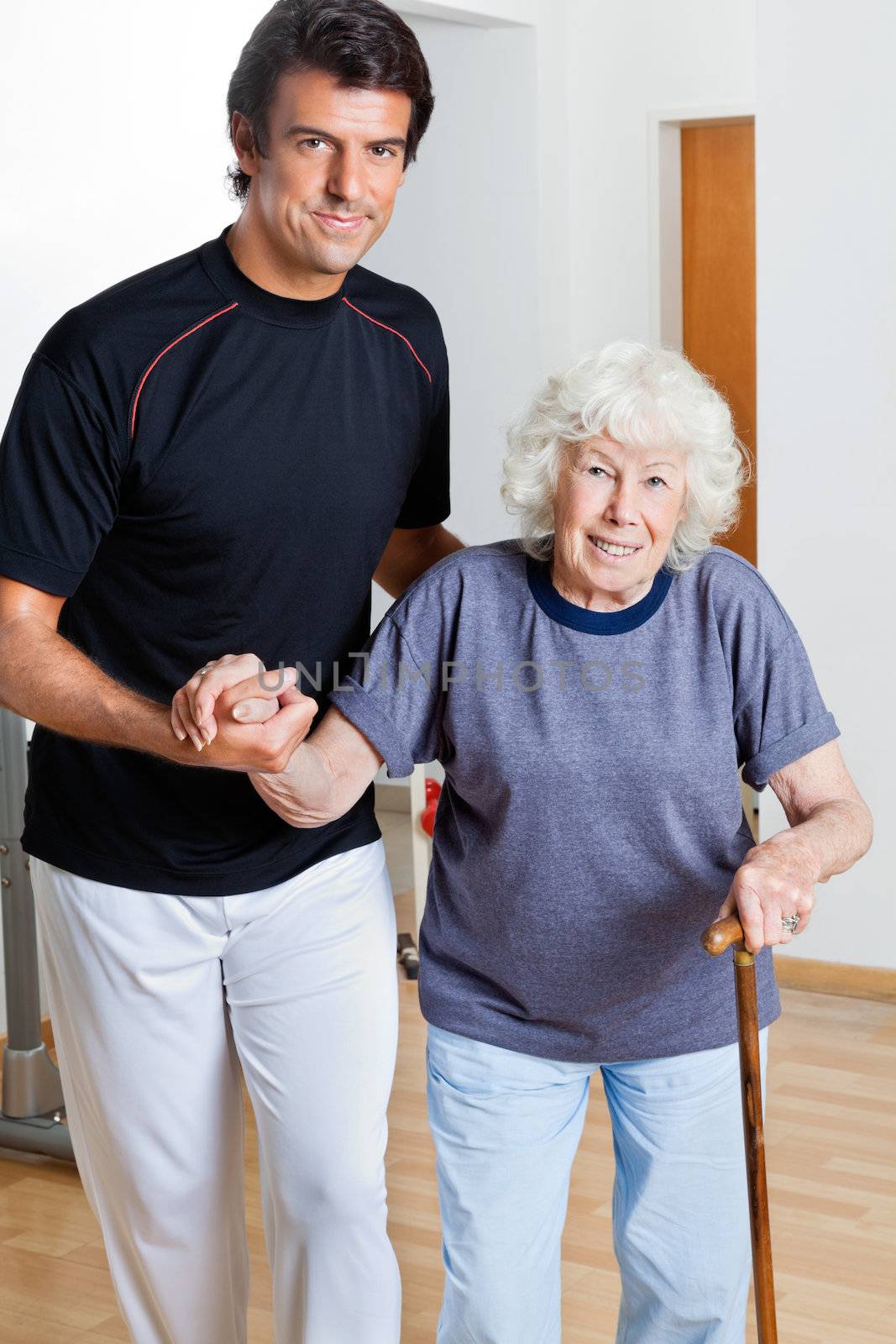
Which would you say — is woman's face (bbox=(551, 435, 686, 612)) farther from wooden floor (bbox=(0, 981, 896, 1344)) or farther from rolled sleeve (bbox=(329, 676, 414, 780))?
wooden floor (bbox=(0, 981, 896, 1344))

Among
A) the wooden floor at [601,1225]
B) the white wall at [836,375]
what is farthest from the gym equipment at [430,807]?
the white wall at [836,375]

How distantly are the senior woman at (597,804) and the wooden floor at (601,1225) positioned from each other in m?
0.81

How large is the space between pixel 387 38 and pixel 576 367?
1.30ft

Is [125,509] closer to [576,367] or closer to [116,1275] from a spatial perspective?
[576,367]

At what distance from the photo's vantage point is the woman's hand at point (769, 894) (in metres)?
1.53

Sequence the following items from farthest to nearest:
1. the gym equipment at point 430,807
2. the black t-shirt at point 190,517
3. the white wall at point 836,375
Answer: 1. the gym equipment at point 430,807
2. the white wall at point 836,375
3. the black t-shirt at point 190,517

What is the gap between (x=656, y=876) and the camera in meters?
1.72

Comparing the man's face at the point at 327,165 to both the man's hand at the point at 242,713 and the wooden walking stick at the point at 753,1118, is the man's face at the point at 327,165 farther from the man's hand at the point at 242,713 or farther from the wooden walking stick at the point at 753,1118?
the wooden walking stick at the point at 753,1118

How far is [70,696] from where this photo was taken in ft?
5.36

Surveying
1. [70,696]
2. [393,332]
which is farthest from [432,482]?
[70,696]

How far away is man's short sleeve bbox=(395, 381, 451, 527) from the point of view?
204 centimetres

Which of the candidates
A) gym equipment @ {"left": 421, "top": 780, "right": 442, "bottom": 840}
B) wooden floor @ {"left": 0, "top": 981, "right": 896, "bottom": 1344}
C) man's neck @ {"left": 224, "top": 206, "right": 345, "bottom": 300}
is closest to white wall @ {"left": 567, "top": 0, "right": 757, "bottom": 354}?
gym equipment @ {"left": 421, "top": 780, "right": 442, "bottom": 840}

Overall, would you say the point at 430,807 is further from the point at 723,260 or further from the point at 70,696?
the point at 723,260

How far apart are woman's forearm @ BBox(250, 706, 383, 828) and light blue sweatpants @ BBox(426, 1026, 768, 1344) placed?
0.29 metres
